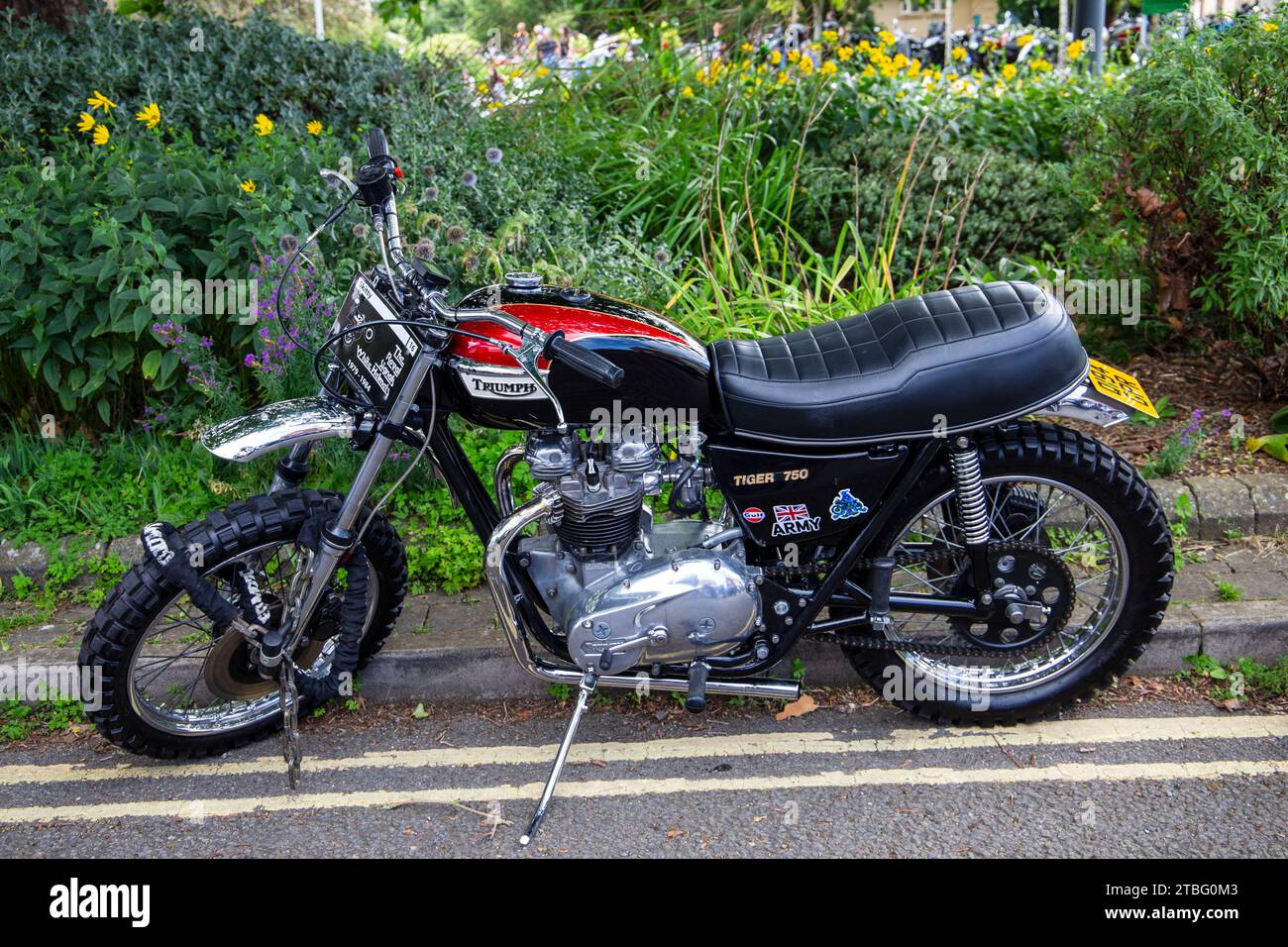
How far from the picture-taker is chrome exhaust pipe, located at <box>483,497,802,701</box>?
296 cm

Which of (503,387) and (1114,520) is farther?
(1114,520)

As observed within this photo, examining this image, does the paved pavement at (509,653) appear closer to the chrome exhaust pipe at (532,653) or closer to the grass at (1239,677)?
the grass at (1239,677)

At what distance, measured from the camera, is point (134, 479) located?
4492 millimetres

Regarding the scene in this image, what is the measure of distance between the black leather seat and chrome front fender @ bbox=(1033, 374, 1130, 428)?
4 cm

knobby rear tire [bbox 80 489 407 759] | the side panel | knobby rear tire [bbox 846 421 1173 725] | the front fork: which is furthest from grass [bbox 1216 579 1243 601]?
knobby rear tire [bbox 80 489 407 759]

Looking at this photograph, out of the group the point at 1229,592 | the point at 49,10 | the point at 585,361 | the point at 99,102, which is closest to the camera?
the point at 585,361

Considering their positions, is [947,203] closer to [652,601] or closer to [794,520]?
[794,520]

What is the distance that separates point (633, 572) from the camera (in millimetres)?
3062

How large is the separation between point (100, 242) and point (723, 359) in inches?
112

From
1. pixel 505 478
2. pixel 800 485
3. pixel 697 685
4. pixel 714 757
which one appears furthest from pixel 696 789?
pixel 505 478

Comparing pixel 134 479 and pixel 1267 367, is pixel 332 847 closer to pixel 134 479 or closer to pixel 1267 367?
pixel 134 479

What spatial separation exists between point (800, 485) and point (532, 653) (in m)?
0.94

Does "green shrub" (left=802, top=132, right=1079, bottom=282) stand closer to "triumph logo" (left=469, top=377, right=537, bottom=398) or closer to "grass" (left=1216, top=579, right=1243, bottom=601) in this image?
"grass" (left=1216, top=579, right=1243, bottom=601)
